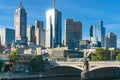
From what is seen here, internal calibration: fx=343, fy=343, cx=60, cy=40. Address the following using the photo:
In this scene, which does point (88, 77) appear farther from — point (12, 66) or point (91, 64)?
point (12, 66)

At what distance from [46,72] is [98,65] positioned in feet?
77.4

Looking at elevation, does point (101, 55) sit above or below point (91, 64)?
above

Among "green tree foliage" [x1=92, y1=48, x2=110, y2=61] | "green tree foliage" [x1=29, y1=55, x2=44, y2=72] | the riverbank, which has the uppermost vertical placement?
"green tree foliage" [x1=92, y1=48, x2=110, y2=61]

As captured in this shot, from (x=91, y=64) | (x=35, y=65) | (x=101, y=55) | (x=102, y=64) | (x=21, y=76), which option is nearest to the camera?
(x=102, y=64)

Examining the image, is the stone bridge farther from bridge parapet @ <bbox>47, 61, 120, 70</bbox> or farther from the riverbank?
the riverbank

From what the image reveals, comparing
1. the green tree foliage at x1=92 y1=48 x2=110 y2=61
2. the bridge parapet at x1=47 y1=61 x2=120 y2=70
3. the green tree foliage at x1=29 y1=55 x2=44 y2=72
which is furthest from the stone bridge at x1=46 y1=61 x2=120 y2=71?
the green tree foliage at x1=92 y1=48 x2=110 y2=61

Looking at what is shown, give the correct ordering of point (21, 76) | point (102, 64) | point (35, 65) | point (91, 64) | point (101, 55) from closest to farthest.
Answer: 1. point (102, 64)
2. point (21, 76)
3. point (91, 64)
4. point (35, 65)
5. point (101, 55)

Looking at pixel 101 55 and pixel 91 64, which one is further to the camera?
pixel 101 55

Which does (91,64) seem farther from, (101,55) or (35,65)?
(101,55)

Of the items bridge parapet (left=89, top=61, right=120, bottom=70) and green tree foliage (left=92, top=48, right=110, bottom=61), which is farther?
green tree foliage (left=92, top=48, right=110, bottom=61)

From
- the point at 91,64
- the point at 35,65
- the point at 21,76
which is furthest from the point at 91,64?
the point at 21,76

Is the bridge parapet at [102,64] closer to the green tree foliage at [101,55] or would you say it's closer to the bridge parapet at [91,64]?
the bridge parapet at [91,64]

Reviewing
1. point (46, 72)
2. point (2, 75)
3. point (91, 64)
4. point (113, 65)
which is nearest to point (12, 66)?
point (46, 72)

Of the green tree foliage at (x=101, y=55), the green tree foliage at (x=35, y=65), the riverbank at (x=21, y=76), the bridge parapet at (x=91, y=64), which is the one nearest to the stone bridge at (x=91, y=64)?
the bridge parapet at (x=91, y=64)
